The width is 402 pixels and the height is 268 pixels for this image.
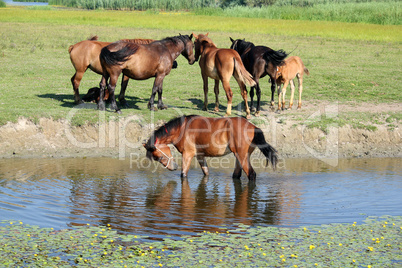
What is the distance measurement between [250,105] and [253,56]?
1.55 m

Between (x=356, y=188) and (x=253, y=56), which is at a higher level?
(x=253, y=56)

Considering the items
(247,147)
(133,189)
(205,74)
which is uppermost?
(205,74)

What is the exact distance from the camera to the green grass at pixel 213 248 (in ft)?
19.1

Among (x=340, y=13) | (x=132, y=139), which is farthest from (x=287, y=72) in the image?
(x=340, y=13)

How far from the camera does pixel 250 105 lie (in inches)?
587

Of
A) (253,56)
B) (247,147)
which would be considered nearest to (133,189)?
(247,147)

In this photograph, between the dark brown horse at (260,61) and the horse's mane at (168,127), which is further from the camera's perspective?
the dark brown horse at (260,61)

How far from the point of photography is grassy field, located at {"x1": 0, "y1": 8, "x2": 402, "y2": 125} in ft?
45.1

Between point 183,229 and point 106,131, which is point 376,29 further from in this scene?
point 183,229

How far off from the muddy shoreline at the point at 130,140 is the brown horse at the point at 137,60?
1093mm

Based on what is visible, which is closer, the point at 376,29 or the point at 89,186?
the point at 89,186

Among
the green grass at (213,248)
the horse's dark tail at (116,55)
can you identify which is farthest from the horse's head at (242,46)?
the green grass at (213,248)

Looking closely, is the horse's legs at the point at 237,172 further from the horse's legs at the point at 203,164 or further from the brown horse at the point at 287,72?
the brown horse at the point at 287,72

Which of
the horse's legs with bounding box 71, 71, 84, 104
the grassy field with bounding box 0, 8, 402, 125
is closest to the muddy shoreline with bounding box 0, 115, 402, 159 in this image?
the grassy field with bounding box 0, 8, 402, 125
